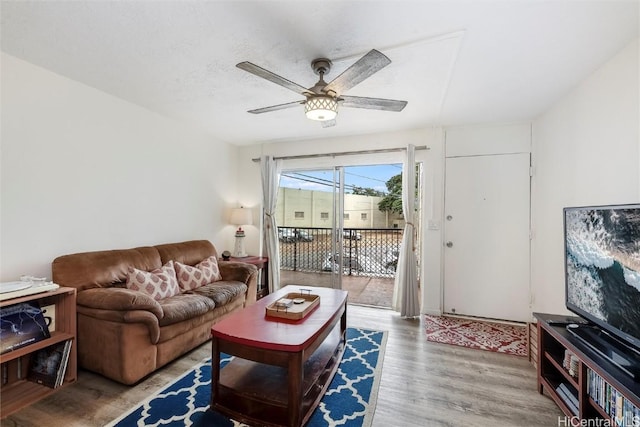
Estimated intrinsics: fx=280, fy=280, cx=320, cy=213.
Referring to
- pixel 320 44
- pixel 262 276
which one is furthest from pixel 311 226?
pixel 320 44

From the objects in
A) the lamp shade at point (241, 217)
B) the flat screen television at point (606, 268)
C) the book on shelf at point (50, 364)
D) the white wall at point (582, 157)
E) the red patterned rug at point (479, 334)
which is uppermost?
the white wall at point (582, 157)

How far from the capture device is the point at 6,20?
1.71 m

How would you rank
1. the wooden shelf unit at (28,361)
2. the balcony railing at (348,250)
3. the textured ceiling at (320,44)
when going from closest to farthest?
the textured ceiling at (320,44), the wooden shelf unit at (28,361), the balcony railing at (348,250)

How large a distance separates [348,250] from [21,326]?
12.6 feet

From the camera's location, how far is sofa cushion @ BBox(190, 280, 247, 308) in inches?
111

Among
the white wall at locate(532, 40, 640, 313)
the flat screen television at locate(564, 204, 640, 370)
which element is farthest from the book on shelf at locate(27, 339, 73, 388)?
the white wall at locate(532, 40, 640, 313)

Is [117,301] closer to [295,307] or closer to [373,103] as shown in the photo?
[295,307]

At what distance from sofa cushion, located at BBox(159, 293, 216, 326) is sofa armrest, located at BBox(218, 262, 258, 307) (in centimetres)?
67

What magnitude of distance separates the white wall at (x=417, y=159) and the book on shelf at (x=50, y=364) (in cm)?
272

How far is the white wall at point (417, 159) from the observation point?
3670mm

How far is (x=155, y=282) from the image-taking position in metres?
2.64

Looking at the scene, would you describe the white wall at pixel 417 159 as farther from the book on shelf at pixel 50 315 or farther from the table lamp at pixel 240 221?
the book on shelf at pixel 50 315

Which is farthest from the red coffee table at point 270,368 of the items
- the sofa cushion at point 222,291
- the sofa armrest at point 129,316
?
the sofa cushion at point 222,291

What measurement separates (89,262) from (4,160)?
0.95m
